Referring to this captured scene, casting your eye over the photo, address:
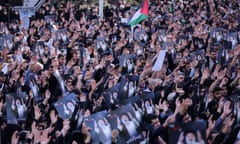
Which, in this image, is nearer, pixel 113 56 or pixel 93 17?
pixel 113 56

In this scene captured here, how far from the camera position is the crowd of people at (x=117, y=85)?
6.91 meters

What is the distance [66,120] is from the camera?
728 centimetres

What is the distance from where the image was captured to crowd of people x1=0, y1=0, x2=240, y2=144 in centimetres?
691

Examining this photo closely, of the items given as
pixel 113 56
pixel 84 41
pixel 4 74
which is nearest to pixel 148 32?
pixel 84 41

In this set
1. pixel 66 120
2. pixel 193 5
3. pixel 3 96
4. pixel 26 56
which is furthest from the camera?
pixel 193 5

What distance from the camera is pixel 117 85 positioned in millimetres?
8617

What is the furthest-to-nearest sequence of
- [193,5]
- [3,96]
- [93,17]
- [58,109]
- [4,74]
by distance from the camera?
[193,5], [93,17], [4,74], [3,96], [58,109]

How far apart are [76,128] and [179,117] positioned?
141 centimetres

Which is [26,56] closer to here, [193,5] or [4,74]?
[4,74]

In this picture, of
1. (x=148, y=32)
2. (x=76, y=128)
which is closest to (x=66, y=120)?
(x=76, y=128)

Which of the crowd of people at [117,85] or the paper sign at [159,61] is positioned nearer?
the crowd of people at [117,85]

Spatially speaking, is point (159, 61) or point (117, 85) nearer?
point (117, 85)

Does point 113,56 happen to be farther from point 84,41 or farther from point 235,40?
point 235,40

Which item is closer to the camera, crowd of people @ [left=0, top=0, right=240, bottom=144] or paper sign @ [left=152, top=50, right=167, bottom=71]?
crowd of people @ [left=0, top=0, right=240, bottom=144]
